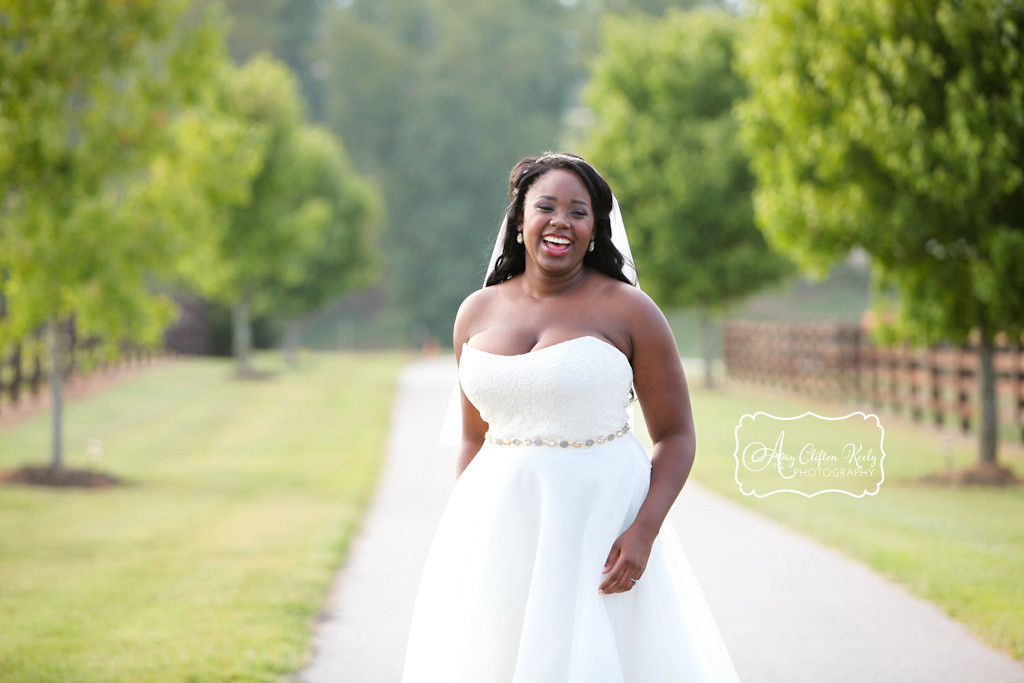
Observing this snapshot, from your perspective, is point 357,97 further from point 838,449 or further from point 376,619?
point 376,619

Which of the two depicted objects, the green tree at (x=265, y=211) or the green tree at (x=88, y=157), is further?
the green tree at (x=265, y=211)

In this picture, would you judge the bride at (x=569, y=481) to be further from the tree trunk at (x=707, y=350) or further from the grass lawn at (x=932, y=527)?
the tree trunk at (x=707, y=350)

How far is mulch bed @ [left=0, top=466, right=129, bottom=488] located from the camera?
39.9 ft

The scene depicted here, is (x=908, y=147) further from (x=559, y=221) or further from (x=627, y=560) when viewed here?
(x=627, y=560)

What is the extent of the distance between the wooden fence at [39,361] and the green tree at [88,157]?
40 cm

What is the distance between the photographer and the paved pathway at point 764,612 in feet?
17.8

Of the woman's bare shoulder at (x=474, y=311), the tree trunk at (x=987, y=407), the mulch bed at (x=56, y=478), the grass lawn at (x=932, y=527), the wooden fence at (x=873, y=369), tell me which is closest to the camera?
the woman's bare shoulder at (x=474, y=311)

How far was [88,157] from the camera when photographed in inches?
471

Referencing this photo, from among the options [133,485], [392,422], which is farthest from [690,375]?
[133,485]

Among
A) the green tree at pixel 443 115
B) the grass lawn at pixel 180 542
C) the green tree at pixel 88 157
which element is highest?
the green tree at pixel 443 115

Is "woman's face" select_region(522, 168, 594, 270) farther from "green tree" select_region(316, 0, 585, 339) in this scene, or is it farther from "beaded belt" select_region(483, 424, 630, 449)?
"green tree" select_region(316, 0, 585, 339)

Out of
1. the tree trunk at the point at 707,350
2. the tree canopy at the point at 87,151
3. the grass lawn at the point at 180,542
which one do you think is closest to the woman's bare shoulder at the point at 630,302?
the grass lawn at the point at 180,542

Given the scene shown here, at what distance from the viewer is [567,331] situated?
326 cm

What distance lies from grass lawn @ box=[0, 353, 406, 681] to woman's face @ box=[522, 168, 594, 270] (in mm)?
2901
